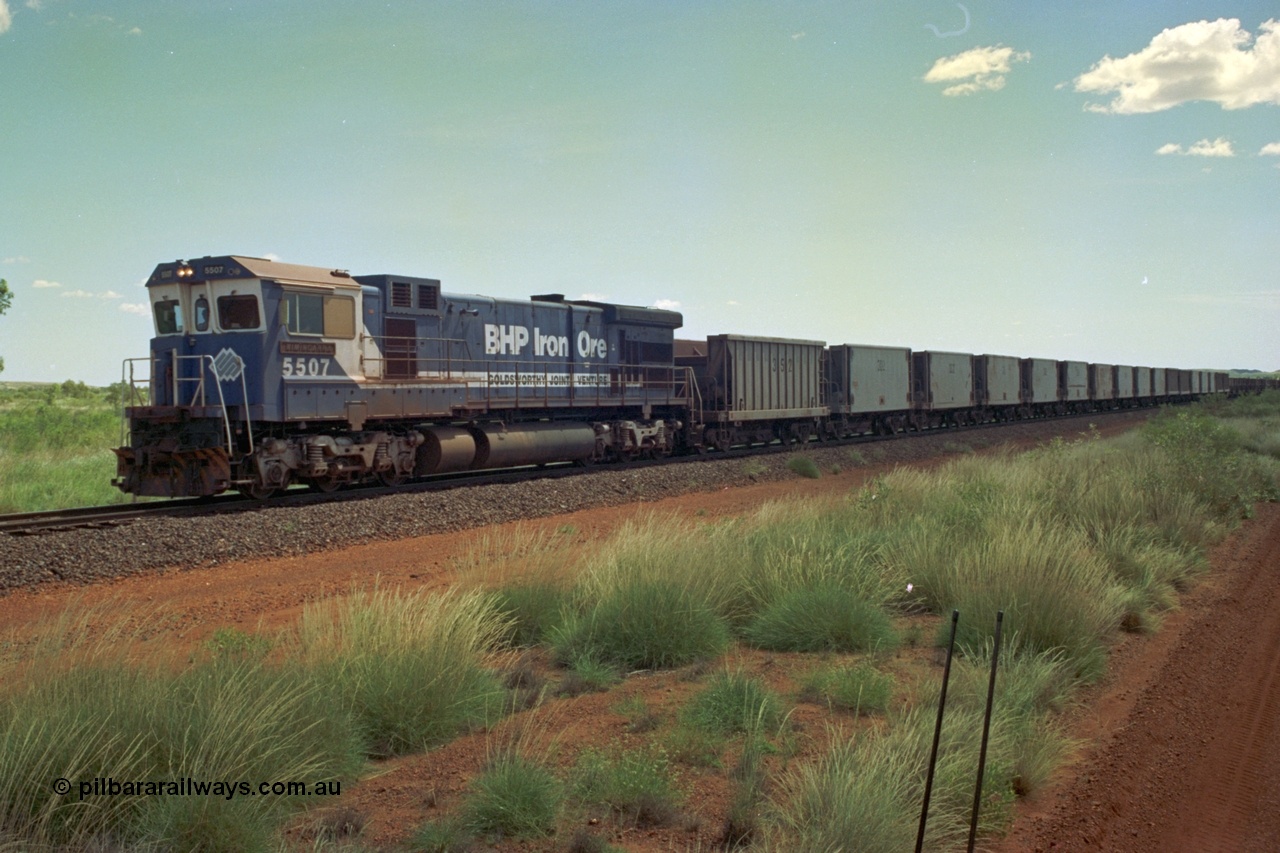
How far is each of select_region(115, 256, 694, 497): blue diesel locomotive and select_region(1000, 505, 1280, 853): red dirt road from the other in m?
12.9

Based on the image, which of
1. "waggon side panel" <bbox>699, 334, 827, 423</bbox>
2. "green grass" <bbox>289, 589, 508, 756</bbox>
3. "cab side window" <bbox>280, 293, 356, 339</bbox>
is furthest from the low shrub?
"waggon side panel" <bbox>699, 334, 827, 423</bbox>

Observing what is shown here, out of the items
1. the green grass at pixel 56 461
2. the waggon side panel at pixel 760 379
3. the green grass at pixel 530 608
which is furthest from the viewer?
the waggon side panel at pixel 760 379

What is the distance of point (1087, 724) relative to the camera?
6910 mm

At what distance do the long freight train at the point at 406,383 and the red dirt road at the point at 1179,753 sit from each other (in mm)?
13177

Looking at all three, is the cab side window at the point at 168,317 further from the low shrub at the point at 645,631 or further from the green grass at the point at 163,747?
the green grass at the point at 163,747

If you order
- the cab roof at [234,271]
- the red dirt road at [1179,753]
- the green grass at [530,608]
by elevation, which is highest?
the cab roof at [234,271]

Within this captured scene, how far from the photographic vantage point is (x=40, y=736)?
4402 millimetres

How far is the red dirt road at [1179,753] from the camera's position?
18.0 feet

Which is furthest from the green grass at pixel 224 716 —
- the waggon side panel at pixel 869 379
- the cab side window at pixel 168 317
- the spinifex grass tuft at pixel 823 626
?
the waggon side panel at pixel 869 379

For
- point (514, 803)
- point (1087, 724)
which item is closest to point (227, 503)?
point (514, 803)

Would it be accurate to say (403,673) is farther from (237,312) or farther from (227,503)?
(237,312)

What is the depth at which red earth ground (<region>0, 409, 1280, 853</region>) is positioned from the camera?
5285mm

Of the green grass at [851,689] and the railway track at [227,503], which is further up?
the railway track at [227,503]

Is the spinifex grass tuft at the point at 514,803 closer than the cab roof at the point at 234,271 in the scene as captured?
Yes
